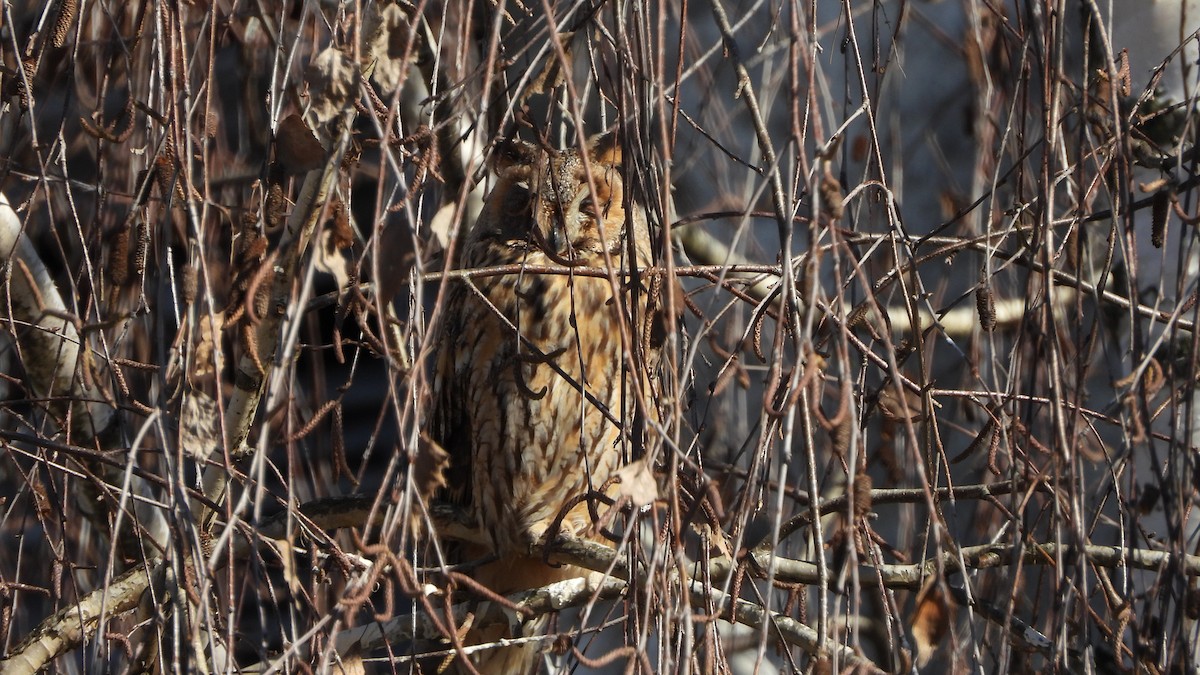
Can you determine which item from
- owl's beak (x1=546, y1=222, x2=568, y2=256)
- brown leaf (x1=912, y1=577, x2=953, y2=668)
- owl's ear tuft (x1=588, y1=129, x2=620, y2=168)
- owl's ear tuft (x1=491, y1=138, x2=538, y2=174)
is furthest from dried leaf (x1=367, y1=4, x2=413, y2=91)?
owl's beak (x1=546, y1=222, x2=568, y2=256)

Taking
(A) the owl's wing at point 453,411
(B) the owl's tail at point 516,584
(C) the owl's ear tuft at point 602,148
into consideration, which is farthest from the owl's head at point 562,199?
(B) the owl's tail at point 516,584

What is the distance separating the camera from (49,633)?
1.69 meters

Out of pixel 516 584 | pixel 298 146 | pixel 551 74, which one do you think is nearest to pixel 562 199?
pixel 551 74

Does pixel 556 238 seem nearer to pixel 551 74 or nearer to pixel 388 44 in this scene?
pixel 551 74

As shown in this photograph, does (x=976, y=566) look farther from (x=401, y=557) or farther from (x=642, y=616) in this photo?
(x=401, y=557)

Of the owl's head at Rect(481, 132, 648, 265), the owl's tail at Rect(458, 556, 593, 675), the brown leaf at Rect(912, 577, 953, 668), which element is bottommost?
the owl's tail at Rect(458, 556, 593, 675)

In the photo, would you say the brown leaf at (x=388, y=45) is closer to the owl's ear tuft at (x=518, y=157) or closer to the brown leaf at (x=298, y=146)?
the brown leaf at (x=298, y=146)

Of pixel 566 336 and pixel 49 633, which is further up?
pixel 566 336

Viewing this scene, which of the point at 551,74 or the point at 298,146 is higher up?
the point at 551,74

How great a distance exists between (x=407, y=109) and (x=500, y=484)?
0.90 m

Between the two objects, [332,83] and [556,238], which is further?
[556,238]

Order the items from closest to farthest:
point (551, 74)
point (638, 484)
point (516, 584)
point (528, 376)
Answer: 1. point (638, 484)
2. point (551, 74)
3. point (528, 376)
4. point (516, 584)

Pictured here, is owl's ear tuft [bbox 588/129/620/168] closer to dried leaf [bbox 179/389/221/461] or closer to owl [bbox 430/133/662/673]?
owl [bbox 430/133/662/673]

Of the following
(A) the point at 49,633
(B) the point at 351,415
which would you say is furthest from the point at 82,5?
(B) the point at 351,415
